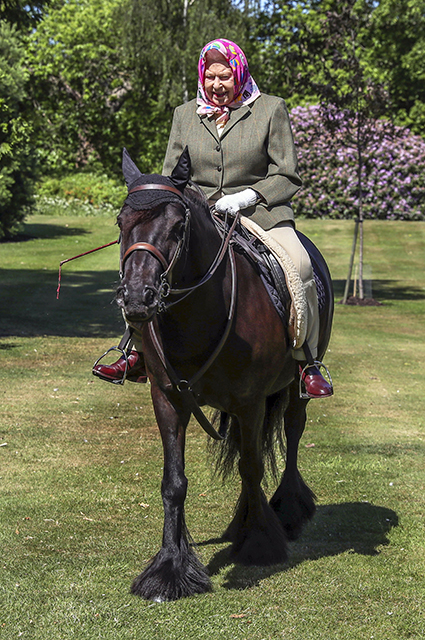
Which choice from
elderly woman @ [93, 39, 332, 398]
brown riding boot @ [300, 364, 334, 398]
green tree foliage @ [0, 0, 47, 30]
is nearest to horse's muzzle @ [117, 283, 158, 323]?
elderly woman @ [93, 39, 332, 398]

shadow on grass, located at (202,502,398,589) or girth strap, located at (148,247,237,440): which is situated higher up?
girth strap, located at (148,247,237,440)

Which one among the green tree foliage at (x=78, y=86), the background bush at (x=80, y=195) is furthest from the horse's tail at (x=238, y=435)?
the green tree foliage at (x=78, y=86)

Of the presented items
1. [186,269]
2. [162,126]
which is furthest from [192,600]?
[162,126]

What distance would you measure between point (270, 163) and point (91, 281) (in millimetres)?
16723

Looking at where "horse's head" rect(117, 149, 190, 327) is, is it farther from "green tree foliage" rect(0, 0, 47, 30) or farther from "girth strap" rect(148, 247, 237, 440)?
"green tree foliage" rect(0, 0, 47, 30)

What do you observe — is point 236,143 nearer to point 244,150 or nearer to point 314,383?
point 244,150

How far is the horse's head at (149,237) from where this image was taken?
374cm

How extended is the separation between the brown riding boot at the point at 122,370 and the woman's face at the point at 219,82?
176 cm

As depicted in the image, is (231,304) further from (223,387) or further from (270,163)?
(270,163)

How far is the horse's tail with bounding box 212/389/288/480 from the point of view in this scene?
5.71 m

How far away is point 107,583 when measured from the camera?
16.1ft

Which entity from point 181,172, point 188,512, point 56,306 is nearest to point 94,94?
point 56,306

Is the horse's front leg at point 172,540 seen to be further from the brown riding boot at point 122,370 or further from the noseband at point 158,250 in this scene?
the noseband at point 158,250

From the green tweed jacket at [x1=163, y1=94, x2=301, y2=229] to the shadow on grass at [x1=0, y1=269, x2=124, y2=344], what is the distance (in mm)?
9343
